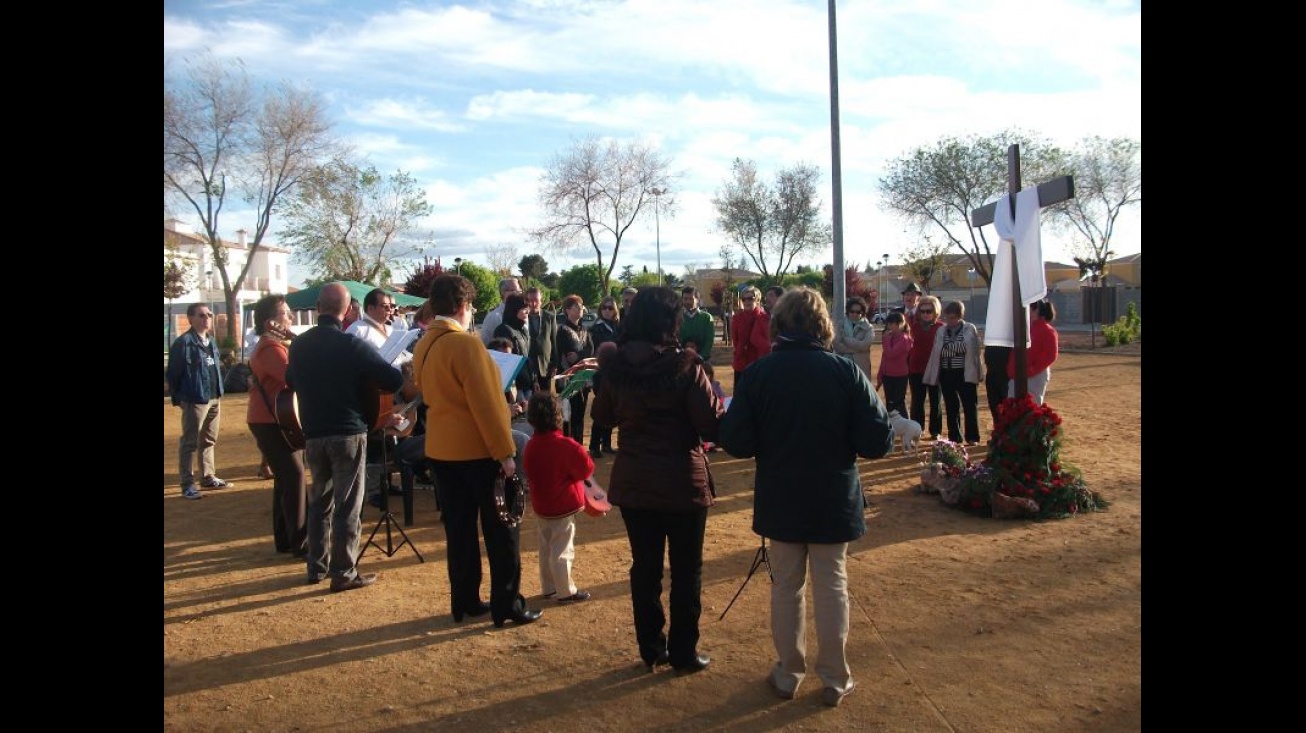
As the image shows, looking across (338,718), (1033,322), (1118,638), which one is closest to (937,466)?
(1033,322)

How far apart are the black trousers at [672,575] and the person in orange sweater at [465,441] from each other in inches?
37.1

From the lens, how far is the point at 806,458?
384cm

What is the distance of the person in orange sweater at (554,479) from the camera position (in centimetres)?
529

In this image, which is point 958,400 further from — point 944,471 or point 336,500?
point 336,500

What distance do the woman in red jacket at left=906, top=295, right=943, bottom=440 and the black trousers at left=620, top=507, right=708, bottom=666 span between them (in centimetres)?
689

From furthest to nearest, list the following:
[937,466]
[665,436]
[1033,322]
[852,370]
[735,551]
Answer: [1033,322] → [937,466] → [735,551] → [665,436] → [852,370]

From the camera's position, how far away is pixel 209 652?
477 cm

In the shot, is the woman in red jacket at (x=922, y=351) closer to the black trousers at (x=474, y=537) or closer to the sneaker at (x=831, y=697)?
the black trousers at (x=474, y=537)

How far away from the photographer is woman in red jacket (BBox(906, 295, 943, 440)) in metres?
10.4

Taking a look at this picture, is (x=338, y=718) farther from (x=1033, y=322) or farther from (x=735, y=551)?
(x=1033, y=322)

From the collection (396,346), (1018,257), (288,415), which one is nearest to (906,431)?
(1018,257)

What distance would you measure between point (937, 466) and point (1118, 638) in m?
3.55

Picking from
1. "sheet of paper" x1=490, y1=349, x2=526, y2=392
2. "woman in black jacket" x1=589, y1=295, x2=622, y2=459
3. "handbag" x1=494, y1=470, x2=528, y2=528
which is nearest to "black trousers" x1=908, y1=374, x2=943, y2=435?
"woman in black jacket" x1=589, y1=295, x2=622, y2=459

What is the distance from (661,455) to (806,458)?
2.34 ft
